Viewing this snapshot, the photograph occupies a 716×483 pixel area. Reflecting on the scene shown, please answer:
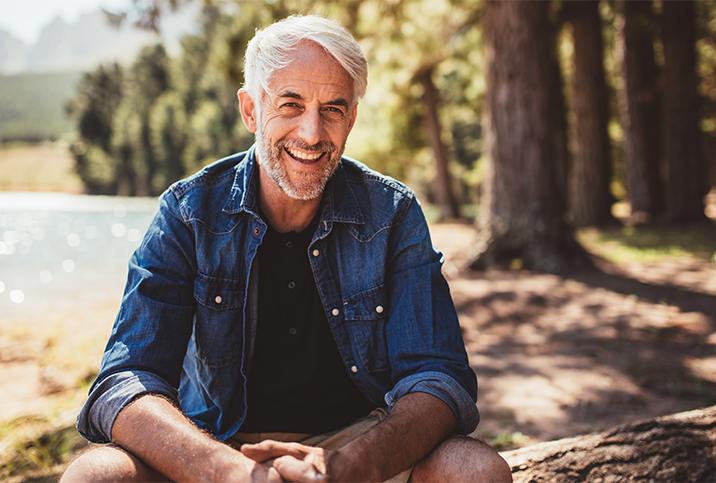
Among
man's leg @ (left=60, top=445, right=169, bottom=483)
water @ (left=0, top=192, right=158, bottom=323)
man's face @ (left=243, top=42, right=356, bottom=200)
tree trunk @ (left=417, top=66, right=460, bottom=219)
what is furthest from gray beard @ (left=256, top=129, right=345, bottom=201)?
tree trunk @ (left=417, top=66, right=460, bottom=219)

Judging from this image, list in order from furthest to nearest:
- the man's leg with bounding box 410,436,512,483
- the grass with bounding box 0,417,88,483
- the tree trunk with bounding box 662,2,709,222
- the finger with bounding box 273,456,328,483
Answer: the tree trunk with bounding box 662,2,709,222, the grass with bounding box 0,417,88,483, the man's leg with bounding box 410,436,512,483, the finger with bounding box 273,456,328,483

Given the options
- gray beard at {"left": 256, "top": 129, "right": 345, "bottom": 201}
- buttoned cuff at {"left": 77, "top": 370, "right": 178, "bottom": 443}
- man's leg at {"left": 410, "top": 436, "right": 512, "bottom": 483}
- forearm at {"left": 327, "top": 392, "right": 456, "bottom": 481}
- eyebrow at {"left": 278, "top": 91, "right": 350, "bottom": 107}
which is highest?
eyebrow at {"left": 278, "top": 91, "right": 350, "bottom": 107}

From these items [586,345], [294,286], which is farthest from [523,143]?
[294,286]

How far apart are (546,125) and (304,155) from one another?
220 inches

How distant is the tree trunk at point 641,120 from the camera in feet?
38.6

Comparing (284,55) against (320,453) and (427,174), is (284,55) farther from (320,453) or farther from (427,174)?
(427,174)

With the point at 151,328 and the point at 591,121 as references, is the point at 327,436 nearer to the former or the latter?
the point at 151,328

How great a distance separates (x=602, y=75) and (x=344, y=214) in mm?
11910

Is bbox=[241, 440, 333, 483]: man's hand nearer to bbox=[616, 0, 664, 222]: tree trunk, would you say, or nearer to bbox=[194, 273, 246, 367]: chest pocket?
bbox=[194, 273, 246, 367]: chest pocket

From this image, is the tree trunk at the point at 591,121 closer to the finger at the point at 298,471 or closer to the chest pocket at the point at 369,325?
the chest pocket at the point at 369,325

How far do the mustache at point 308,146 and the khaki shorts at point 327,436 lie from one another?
102 centimetres

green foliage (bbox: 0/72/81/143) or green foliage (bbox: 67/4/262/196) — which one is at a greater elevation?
green foliage (bbox: 0/72/81/143)

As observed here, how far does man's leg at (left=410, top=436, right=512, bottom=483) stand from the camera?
1382 mm

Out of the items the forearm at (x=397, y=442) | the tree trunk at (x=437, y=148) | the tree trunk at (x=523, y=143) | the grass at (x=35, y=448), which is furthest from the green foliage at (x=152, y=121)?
the forearm at (x=397, y=442)
